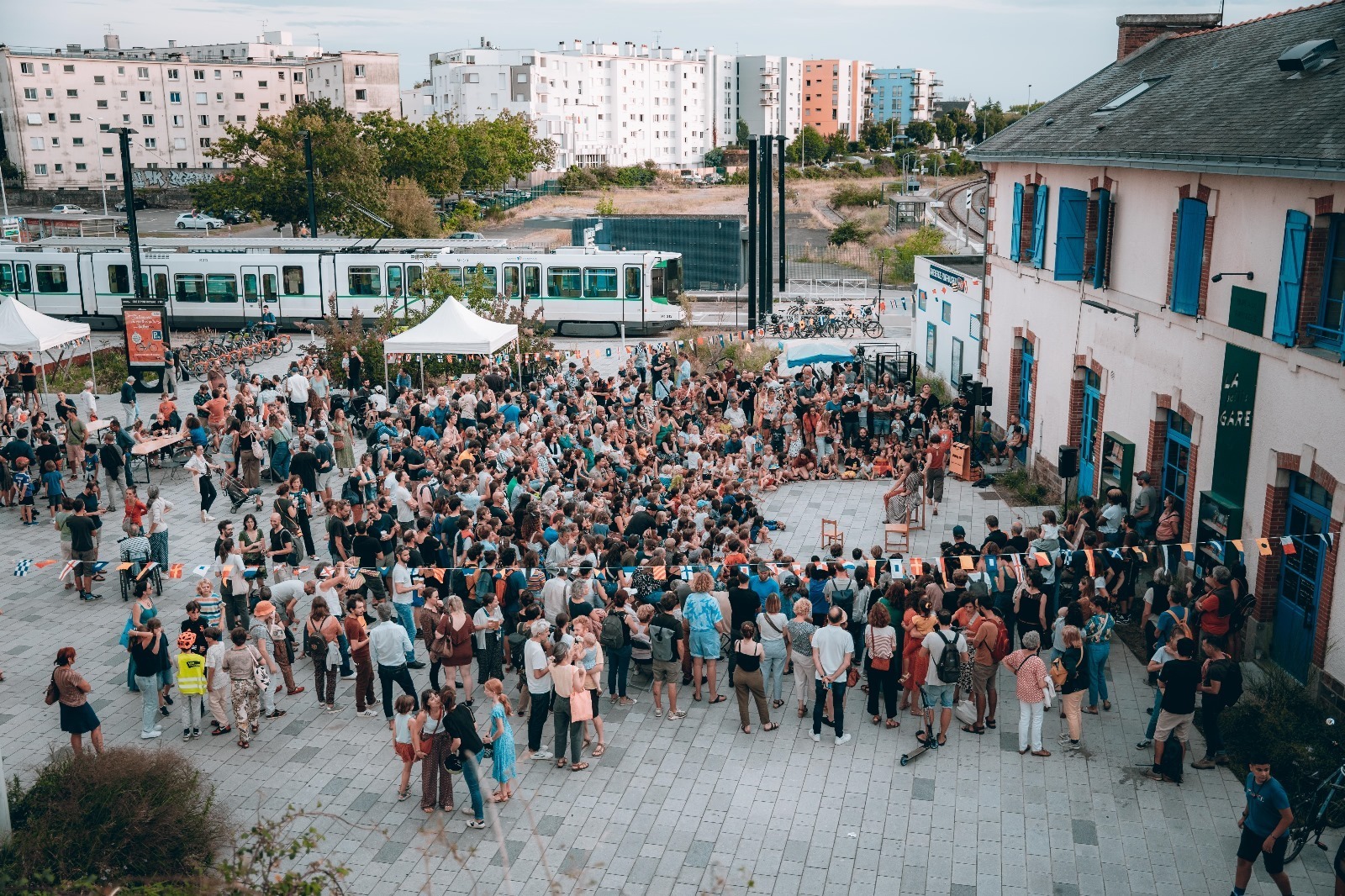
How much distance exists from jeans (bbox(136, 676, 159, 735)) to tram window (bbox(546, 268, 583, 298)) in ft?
74.1

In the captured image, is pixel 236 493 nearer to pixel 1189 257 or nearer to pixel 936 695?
pixel 936 695

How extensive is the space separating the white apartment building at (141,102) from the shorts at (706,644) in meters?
84.4

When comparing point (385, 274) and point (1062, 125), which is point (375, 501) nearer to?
point (1062, 125)

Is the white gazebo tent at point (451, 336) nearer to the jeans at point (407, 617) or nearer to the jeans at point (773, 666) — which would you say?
the jeans at point (407, 617)

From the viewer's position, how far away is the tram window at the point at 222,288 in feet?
109

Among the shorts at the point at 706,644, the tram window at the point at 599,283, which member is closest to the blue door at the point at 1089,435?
the shorts at the point at 706,644

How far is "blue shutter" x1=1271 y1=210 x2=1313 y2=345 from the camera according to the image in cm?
1140

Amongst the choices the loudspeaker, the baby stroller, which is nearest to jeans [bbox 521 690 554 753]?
the baby stroller

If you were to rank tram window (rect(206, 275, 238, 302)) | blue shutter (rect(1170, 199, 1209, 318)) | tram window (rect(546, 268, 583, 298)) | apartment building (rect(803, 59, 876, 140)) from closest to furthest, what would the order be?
blue shutter (rect(1170, 199, 1209, 318))
tram window (rect(546, 268, 583, 298))
tram window (rect(206, 275, 238, 302))
apartment building (rect(803, 59, 876, 140))

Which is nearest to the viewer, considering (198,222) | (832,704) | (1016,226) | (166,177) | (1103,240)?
(832,704)

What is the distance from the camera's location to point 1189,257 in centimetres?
1401

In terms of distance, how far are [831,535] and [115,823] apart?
10184 millimetres

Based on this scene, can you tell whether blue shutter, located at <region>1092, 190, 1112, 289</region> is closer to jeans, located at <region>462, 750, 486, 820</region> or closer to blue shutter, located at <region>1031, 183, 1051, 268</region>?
blue shutter, located at <region>1031, 183, 1051, 268</region>

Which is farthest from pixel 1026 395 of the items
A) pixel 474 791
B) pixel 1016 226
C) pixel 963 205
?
pixel 963 205
